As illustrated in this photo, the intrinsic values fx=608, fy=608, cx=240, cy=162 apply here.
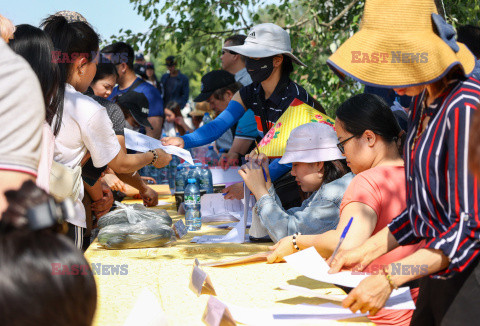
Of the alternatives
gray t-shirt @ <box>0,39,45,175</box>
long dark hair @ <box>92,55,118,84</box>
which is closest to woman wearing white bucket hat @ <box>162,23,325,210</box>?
long dark hair @ <box>92,55,118,84</box>

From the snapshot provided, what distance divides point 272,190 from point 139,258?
0.73m

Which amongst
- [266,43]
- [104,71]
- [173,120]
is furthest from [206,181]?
[173,120]

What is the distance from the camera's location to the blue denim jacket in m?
2.77

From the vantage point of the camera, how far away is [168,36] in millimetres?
7281

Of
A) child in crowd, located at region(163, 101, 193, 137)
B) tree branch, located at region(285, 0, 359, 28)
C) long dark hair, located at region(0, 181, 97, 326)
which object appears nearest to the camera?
long dark hair, located at region(0, 181, 97, 326)

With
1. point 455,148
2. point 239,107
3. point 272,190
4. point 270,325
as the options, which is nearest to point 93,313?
point 270,325

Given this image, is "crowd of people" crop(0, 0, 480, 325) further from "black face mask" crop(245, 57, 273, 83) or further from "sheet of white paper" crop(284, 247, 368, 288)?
"black face mask" crop(245, 57, 273, 83)

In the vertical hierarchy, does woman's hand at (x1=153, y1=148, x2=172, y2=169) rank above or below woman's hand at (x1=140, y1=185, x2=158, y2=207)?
above

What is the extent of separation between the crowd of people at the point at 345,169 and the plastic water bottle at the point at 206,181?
0.46 metres

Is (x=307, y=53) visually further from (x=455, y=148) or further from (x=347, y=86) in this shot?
(x=455, y=148)

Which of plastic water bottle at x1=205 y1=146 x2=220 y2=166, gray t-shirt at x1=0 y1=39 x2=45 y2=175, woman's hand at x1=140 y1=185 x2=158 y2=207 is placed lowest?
plastic water bottle at x1=205 y1=146 x2=220 y2=166

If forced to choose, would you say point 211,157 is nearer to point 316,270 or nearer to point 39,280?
point 316,270

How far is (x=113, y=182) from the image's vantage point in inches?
175

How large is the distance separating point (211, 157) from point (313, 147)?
136 inches
